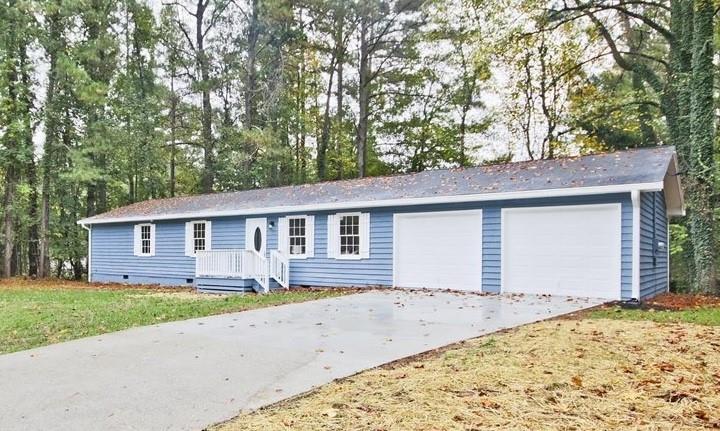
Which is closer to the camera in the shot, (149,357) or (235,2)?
(149,357)

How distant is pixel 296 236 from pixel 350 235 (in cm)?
177

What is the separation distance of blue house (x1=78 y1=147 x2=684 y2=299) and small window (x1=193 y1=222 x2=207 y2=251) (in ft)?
0.13

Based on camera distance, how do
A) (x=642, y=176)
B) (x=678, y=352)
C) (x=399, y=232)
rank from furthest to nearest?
1. (x=399, y=232)
2. (x=642, y=176)
3. (x=678, y=352)

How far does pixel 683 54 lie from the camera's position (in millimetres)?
12984

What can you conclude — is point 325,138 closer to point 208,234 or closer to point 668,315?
point 208,234

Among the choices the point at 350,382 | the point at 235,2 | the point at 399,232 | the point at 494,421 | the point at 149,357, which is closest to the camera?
the point at 494,421

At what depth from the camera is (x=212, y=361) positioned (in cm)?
496

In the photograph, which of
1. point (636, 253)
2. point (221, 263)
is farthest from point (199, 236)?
point (636, 253)

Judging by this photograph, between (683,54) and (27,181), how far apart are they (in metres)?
24.0

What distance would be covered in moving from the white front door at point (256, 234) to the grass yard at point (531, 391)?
10.0m

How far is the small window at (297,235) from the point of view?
13930 mm

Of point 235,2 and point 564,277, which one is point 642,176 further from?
point 235,2

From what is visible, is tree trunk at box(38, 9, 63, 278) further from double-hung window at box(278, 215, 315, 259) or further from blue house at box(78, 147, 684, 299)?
double-hung window at box(278, 215, 315, 259)

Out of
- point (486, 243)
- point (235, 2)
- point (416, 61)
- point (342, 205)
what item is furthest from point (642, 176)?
point (235, 2)
